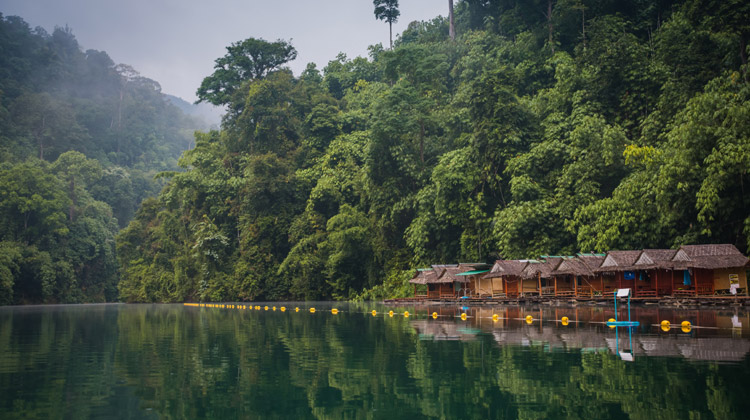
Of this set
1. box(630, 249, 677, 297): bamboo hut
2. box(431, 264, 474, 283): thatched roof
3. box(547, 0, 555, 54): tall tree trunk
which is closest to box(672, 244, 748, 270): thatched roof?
box(630, 249, 677, 297): bamboo hut

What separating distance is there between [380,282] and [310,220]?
29.4ft

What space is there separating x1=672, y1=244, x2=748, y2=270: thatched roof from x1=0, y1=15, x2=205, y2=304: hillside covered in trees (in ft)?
179

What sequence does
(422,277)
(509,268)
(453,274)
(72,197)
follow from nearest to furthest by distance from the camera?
(509,268) → (453,274) → (422,277) → (72,197)

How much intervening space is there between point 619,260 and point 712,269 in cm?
408

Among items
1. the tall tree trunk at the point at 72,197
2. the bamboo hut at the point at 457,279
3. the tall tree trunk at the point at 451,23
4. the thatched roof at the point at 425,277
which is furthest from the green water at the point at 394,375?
the tall tree trunk at the point at 72,197

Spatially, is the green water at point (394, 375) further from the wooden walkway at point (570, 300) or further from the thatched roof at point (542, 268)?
the thatched roof at point (542, 268)

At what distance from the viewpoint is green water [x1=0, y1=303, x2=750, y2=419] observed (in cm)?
792

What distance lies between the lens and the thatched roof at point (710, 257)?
26531 mm

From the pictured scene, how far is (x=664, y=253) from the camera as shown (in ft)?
94.7

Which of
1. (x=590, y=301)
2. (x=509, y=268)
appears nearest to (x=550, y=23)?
(x=509, y=268)

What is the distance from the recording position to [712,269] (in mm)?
27938

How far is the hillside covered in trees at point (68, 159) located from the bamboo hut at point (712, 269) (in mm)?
54755

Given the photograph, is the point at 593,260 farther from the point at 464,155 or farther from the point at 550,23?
the point at 550,23

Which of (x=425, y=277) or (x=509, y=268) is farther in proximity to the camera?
(x=425, y=277)
